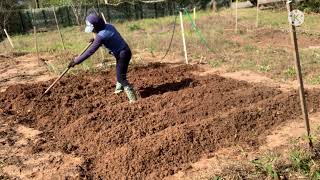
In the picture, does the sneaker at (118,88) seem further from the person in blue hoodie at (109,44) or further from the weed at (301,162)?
the weed at (301,162)

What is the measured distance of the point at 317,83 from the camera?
8.22m

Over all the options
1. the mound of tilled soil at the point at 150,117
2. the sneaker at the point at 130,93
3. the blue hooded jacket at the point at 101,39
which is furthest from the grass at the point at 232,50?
the blue hooded jacket at the point at 101,39

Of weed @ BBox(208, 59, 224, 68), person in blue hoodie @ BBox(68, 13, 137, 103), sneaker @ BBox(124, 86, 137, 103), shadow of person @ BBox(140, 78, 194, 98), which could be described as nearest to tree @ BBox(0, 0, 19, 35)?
weed @ BBox(208, 59, 224, 68)

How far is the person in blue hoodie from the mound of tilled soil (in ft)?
1.35

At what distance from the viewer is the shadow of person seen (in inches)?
317

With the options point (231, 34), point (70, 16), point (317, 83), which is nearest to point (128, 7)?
point (70, 16)

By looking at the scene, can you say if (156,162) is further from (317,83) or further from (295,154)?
(317,83)

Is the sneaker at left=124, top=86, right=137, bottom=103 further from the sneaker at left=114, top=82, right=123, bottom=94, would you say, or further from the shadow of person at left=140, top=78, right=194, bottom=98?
the sneaker at left=114, top=82, right=123, bottom=94

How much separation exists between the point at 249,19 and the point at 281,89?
12.6m

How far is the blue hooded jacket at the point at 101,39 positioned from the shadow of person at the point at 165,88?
104 cm

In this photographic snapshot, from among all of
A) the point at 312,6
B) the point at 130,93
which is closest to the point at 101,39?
the point at 130,93

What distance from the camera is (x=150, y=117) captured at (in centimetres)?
659

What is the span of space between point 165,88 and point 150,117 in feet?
5.92

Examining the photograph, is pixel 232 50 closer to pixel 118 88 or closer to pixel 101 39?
pixel 118 88
